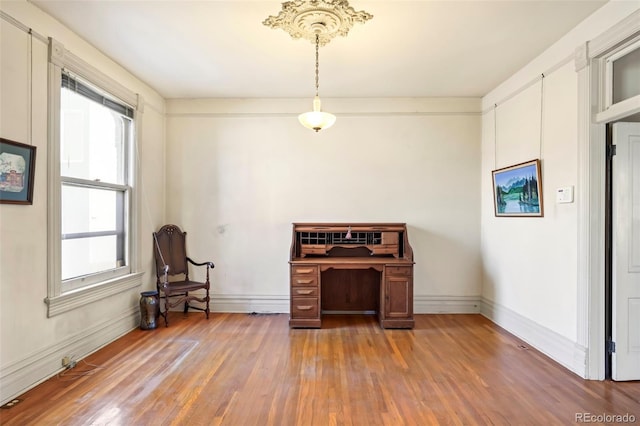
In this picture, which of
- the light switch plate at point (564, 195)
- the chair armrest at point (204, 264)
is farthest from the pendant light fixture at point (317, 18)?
the chair armrest at point (204, 264)

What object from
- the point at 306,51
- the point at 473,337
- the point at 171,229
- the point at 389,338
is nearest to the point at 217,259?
the point at 171,229

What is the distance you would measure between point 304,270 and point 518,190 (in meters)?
2.57

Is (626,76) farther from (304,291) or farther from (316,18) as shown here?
(304,291)

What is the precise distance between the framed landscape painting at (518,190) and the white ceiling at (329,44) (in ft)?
3.65

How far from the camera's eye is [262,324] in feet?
13.6

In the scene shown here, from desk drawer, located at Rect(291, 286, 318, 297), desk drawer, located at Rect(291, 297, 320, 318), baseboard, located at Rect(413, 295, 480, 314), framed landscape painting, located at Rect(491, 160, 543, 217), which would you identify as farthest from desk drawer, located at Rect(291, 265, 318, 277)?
framed landscape painting, located at Rect(491, 160, 543, 217)

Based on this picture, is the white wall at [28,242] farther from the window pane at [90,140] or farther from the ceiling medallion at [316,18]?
the ceiling medallion at [316,18]

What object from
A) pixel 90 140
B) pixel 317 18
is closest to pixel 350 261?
pixel 317 18

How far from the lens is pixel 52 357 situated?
2.76 meters

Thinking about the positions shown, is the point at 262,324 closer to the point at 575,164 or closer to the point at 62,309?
the point at 62,309

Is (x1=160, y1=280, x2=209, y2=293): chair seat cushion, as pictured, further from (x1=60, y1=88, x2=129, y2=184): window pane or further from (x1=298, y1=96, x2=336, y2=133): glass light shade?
(x1=298, y1=96, x2=336, y2=133): glass light shade

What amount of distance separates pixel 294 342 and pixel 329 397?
3.79ft

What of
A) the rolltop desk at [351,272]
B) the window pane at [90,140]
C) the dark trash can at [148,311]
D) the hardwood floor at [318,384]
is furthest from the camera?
the rolltop desk at [351,272]

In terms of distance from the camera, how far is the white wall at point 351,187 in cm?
461
